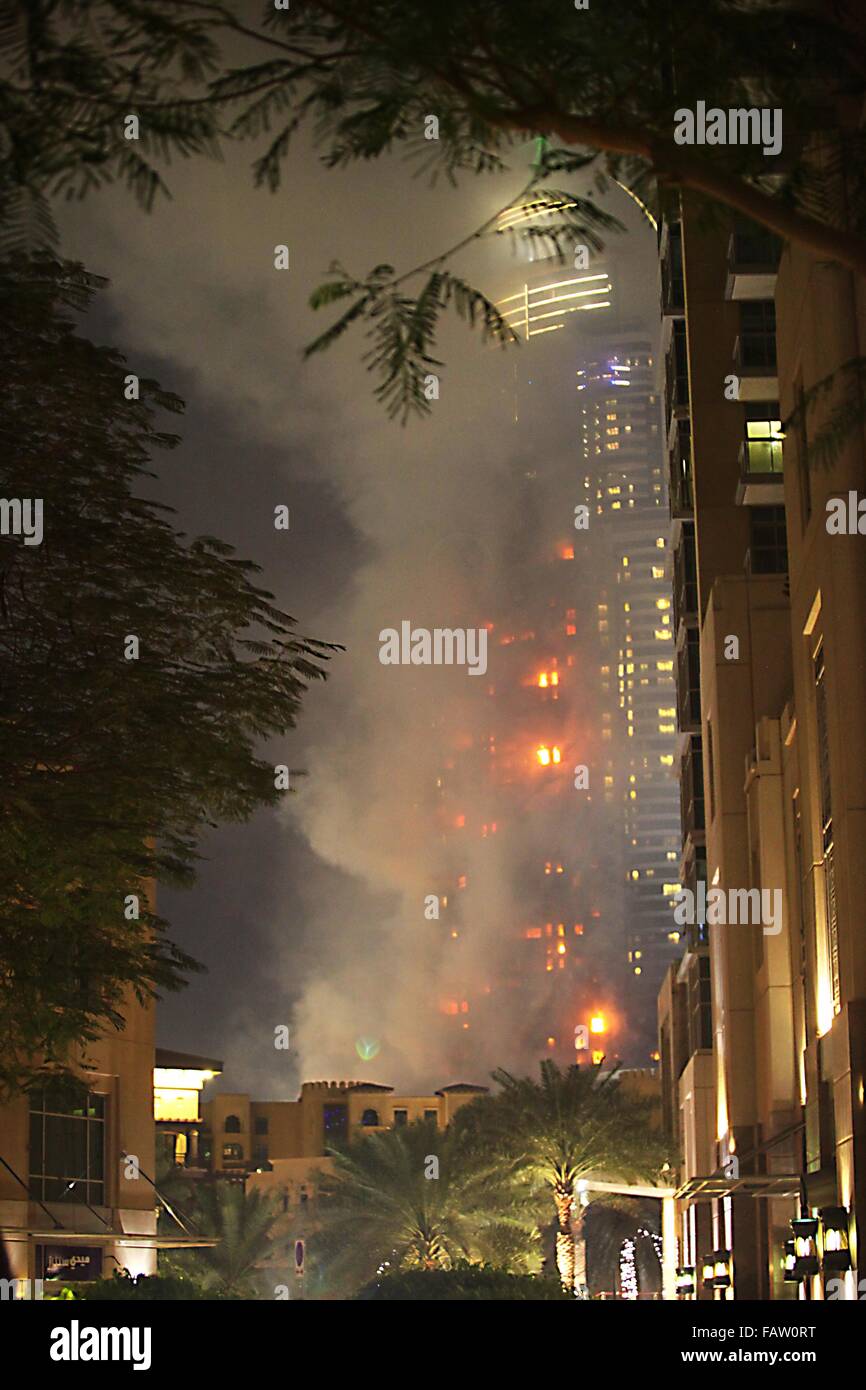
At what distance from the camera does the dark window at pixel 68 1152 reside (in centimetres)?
4288

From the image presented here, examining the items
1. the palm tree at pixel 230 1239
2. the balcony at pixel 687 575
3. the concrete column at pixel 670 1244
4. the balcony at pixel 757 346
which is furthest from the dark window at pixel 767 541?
the palm tree at pixel 230 1239

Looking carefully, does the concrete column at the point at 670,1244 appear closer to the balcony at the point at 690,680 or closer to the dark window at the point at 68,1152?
the balcony at the point at 690,680

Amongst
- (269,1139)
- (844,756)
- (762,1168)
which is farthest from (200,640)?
(269,1139)

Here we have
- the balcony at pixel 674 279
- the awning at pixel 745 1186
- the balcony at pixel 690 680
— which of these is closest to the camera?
the awning at pixel 745 1186

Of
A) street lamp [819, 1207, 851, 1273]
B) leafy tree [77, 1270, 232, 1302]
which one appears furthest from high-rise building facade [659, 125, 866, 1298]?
leafy tree [77, 1270, 232, 1302]

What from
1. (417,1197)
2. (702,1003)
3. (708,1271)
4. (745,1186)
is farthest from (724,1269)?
(417,1197)

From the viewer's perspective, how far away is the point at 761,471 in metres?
50.2

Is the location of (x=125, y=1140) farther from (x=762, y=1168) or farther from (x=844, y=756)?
(x=844, y=756)

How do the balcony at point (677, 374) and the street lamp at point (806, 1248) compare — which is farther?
the balcony at point (677, 374)

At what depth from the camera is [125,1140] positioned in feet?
152

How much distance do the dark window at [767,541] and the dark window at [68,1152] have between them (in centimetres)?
2348

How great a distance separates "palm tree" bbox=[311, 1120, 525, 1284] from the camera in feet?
204

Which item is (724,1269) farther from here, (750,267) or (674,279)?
(674,279)
